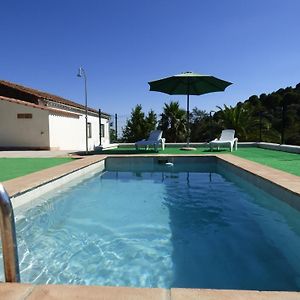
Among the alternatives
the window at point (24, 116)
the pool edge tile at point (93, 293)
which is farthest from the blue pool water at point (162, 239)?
the window at point (24, 116)

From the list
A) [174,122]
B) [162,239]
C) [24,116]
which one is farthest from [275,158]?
[174,122]

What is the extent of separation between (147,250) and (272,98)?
34.0 metres

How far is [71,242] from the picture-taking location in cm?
439

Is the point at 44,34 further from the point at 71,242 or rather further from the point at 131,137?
the point at 71,242

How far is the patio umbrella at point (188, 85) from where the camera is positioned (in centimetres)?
1335

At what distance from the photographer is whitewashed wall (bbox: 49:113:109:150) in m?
17.8

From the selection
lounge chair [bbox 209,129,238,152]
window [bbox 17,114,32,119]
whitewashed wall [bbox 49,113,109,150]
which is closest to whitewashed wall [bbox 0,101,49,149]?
window [bbox 17,114,32,119]

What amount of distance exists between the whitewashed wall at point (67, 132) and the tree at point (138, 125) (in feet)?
11.9

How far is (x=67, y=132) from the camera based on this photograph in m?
20.1

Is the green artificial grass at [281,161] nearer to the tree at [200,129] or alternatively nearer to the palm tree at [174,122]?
the tree at [200,129]

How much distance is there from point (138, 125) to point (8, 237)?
26.3 meters

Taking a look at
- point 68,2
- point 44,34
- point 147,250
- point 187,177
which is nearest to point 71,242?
point 147,250

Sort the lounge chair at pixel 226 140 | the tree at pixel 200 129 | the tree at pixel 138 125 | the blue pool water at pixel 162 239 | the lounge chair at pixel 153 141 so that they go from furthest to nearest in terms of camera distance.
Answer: the tree at pixel 138 125 < the tree at pixel 200 129 < the lounge chair at pixel 226 140 < the lounge chair at pixel 153 141 < the blue pool water at pixel 162 239

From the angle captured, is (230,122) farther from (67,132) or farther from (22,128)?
(22,128)
